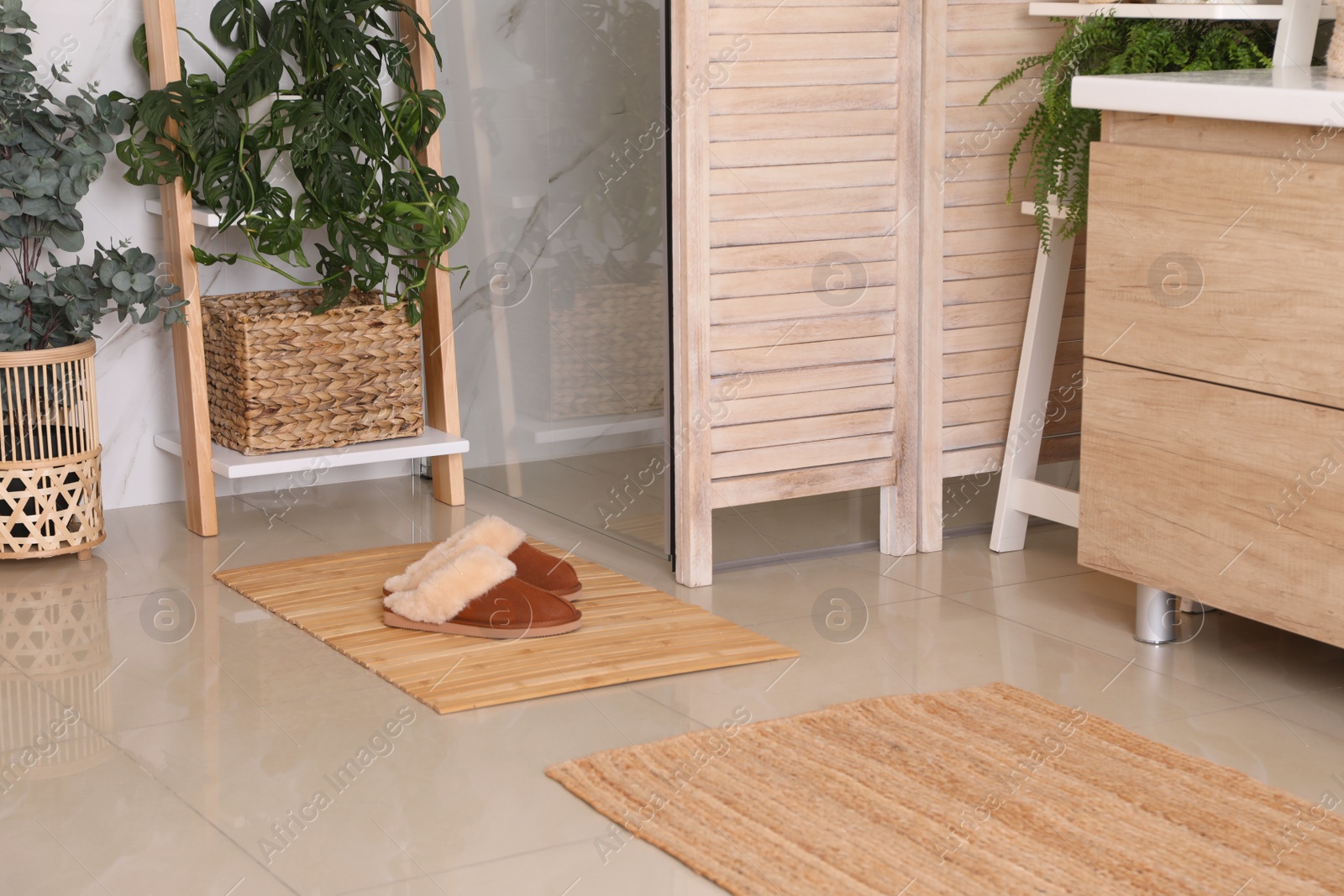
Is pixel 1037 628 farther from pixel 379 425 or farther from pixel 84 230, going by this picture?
pixel 84 230

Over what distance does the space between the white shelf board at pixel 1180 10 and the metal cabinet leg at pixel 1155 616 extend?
0.89 metres

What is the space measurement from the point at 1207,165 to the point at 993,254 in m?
0.82

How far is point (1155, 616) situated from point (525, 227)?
57.9 inches

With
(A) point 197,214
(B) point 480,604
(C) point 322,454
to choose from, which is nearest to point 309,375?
(C) point 322,454

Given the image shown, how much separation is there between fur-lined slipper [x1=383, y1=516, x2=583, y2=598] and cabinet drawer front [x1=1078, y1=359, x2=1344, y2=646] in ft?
2.79

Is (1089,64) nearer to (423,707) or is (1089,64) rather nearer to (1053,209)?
(1053,209)

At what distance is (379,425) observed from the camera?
3.10m

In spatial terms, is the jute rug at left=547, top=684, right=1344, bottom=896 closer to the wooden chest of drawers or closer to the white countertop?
the wooden chest of drawers

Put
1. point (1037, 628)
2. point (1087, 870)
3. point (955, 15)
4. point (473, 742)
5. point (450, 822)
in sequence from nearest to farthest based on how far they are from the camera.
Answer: point (1087, 870) → point (450, 822) → point (473, 742) → point (1037, 628) → point (955, 15)

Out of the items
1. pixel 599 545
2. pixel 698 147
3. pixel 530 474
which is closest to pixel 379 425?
pixel 530 474

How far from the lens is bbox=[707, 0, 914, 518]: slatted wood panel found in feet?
8.41

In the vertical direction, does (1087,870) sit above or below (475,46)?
below

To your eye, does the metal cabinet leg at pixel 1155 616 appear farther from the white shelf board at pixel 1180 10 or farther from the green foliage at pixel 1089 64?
the white shelf board at pixel 1180 10

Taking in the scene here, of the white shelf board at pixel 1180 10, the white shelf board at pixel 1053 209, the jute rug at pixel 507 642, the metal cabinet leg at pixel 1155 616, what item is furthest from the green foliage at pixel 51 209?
the metal cabinet leg at pixel 1155 616
